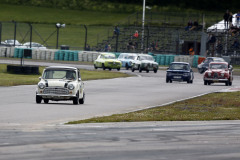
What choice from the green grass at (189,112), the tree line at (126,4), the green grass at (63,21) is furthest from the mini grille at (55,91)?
the tree line at (126,4)

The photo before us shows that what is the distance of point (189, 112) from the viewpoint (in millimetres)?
20484

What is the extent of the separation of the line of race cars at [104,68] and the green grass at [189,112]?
9.46 feet

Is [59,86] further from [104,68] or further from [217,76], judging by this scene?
[104,68]

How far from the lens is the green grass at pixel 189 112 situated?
18141 millimetres

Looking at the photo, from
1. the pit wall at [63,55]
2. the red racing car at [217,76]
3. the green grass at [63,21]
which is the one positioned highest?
the green grass at [63,21]

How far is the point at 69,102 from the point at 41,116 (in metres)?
5.99

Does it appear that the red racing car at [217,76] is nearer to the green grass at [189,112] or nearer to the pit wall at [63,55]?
the green grass at [189,112]

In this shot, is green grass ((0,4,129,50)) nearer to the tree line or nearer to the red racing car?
the tree line

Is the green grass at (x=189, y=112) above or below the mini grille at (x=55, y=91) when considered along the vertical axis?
below

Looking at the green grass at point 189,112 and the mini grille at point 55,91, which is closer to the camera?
the green grass at point 189,112

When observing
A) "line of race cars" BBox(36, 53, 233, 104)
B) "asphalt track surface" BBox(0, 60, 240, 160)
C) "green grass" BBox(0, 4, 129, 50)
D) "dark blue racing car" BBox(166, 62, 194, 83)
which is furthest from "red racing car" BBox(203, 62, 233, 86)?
"green grass" BBox(0, 4, 129, 50)

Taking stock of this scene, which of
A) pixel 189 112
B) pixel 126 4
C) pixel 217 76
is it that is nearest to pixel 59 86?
pixel 189 112

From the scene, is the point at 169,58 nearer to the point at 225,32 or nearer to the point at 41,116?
the point at 225,32

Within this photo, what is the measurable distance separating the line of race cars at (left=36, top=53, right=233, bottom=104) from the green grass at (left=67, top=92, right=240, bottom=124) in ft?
9.46
